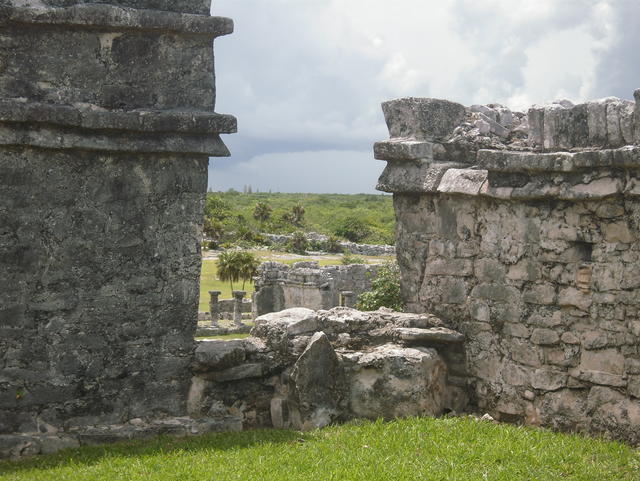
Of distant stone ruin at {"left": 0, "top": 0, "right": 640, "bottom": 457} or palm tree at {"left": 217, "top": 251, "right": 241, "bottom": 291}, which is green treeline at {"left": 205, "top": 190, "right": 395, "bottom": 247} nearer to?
palm tree at {"left": 217, "top": 251, "right": 241, "bottom": 291}

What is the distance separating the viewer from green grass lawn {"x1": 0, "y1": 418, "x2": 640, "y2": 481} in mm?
5375

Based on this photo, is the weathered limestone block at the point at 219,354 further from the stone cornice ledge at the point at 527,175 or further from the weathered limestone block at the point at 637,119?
the weathered limestone block at the point at 637,119

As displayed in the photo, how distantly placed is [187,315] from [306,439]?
136cm

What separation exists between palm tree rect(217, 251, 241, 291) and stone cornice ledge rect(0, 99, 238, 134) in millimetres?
30537

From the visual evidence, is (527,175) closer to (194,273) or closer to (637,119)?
(637,119)

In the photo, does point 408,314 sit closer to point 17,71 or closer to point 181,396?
point 181,396

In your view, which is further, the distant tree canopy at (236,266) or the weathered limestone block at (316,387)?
the distant tree canopy at (236,266)

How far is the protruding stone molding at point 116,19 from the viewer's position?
6004 mm

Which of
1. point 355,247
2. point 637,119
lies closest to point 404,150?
point 637,119

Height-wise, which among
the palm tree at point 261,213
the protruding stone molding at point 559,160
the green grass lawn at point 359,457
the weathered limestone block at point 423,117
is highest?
the palm tree at point 261,213

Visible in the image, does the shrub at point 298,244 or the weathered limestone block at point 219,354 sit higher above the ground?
the shrub at point 298,244

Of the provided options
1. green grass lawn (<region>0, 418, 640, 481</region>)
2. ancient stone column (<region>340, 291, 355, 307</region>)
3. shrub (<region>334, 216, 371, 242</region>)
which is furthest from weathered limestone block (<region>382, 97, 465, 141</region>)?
shrub (<region>334, 216, 371, 242</region>)

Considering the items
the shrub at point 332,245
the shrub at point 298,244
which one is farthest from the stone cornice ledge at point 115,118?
the shrub at point 332,245

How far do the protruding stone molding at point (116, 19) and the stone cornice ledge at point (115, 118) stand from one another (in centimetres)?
59
